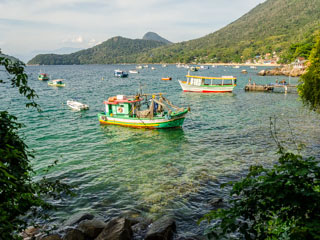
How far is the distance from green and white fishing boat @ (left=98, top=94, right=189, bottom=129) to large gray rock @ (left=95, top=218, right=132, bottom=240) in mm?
17973

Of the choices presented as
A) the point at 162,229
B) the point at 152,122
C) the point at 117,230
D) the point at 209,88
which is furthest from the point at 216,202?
the point at 209,88

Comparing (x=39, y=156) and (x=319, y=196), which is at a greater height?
(x=319, y=196)

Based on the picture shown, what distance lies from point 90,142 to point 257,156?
1552 cm

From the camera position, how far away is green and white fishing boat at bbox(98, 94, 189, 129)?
27797mm

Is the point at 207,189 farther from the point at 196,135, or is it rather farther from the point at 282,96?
the point at 282,96

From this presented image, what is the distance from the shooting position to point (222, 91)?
60000 millimetres

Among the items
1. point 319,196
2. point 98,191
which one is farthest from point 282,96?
point 319,196

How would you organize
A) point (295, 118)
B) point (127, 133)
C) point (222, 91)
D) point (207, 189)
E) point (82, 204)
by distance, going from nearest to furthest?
1. point (82, 204)
2. point (207, 189)
3. point (127, 133)
4. point (295, 118)
5. point (222, 91)

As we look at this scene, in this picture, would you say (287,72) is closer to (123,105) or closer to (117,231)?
(123,105)

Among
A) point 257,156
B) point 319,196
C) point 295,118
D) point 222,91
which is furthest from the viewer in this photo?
point 222,91

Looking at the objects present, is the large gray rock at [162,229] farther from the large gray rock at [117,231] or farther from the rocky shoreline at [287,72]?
the rocky shoreline at [287,72]

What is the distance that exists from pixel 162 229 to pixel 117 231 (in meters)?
1.81

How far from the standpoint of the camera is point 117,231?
9.63 m

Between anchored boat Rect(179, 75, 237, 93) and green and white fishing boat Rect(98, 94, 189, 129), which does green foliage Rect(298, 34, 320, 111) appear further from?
anchored boat Rect(179, 75, 237, 93)
